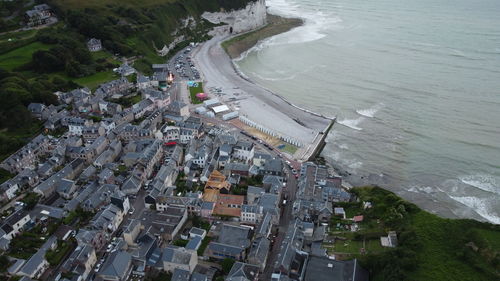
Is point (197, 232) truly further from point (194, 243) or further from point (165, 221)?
point (165, 221)

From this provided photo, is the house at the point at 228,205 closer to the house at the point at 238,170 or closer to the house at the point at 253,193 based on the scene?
the house at the point at 253,193

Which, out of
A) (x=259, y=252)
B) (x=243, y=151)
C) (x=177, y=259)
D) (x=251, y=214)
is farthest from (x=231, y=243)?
(x=243, y=151)

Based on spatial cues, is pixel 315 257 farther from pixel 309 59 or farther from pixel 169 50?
pixel 169 50

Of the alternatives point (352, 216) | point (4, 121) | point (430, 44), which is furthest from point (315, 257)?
point (430, 44)

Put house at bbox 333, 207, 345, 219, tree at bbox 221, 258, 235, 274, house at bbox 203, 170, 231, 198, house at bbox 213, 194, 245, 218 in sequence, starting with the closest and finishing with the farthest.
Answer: tree at bbox 221, 258, 235, 274 < house at bbox 213, 194, 245, 218 < house at bbox 333, 207, 345, 219 < house at bbox 203, 170, 231, 198

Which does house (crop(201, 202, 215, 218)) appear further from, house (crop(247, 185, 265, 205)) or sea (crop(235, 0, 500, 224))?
sea (crop(235, 0, 500, 224))

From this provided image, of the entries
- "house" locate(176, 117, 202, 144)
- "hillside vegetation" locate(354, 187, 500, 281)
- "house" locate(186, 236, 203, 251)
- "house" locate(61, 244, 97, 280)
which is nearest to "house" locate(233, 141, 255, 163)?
"house" locate(176, 117, 202, 144)
